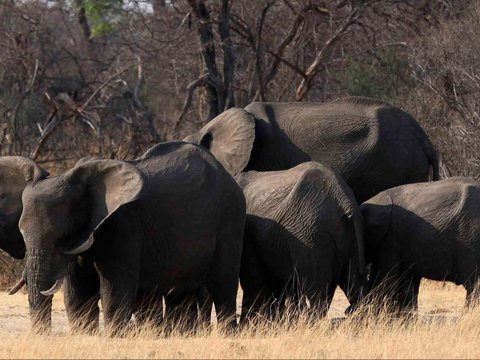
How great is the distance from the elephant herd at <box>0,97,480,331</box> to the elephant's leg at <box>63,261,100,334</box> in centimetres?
1

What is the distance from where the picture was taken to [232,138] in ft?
48.0

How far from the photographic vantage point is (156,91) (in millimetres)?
30562

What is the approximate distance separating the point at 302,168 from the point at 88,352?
372 cm

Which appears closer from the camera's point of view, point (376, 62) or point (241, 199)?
point (241, 199)

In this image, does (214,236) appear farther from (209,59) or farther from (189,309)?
(209,59)

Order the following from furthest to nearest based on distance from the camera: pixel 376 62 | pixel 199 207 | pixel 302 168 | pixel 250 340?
pixel 376 62 → pixel 302 168 → pixel 199 207 → pixel 250 340

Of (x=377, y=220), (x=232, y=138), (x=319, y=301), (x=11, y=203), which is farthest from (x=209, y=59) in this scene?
(x=11, y=203)

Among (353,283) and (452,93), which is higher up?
(452,93)

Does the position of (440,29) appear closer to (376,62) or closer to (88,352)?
(376,62)

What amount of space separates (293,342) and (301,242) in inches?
95.1

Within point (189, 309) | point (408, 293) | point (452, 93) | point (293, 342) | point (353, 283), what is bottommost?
point (408, 293)

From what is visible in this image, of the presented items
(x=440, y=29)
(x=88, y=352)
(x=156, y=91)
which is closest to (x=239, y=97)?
(x=440, y=29)

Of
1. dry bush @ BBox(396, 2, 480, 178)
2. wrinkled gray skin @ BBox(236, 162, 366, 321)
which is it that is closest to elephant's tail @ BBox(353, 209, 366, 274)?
wrinkled gray skin @ BBox(236, 162, 366, 321)

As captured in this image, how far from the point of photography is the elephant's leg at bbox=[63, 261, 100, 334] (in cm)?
1165
